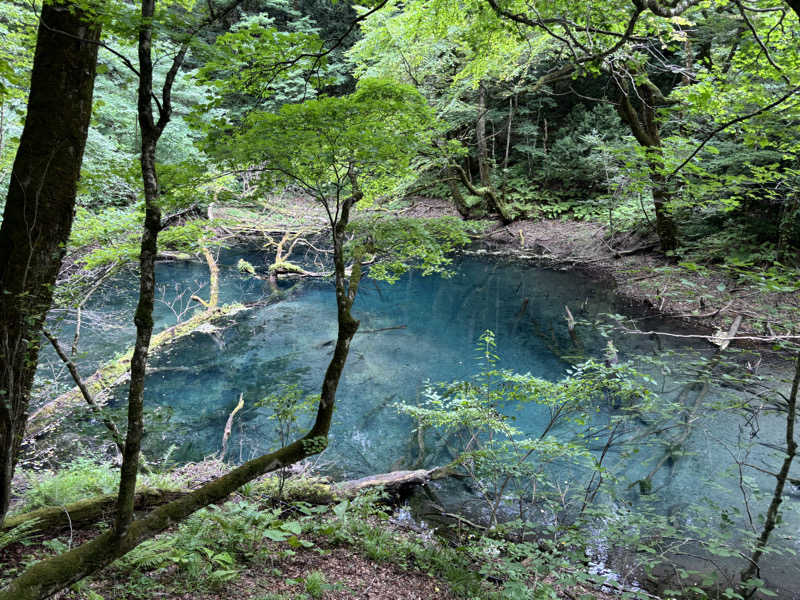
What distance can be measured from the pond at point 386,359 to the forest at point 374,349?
72 millimetres

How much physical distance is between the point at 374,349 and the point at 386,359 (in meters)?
0.56

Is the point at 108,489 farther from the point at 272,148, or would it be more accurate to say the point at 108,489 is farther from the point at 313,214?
the point at 313,214

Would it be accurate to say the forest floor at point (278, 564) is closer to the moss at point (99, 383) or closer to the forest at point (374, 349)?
the forest at point (374, 349)

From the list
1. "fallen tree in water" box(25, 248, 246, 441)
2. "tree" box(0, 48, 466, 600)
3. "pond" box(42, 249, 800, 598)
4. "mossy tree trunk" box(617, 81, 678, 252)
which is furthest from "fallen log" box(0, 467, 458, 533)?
"mossy tree trunk" box(617, 81, 678, 252)

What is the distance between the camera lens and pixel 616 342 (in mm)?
8992

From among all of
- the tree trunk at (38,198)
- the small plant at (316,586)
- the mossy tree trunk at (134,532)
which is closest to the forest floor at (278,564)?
the small plant at (316,586)

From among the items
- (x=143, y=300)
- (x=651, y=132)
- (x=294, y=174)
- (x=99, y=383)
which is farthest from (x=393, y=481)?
(x=651, y=132)

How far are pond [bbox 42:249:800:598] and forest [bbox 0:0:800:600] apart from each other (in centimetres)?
7

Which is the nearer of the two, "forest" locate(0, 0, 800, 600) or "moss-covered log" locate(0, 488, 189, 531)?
"forest" locate(0, 0, 800, 600)

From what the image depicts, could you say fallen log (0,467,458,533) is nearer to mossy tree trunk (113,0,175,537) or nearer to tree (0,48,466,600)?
tree (0,48,466,600)

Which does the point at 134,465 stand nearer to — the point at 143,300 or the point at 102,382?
the point at 143,300

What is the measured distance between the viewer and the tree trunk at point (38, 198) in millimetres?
2381

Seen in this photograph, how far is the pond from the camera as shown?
18.5 feet

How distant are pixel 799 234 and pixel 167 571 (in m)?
12.3
